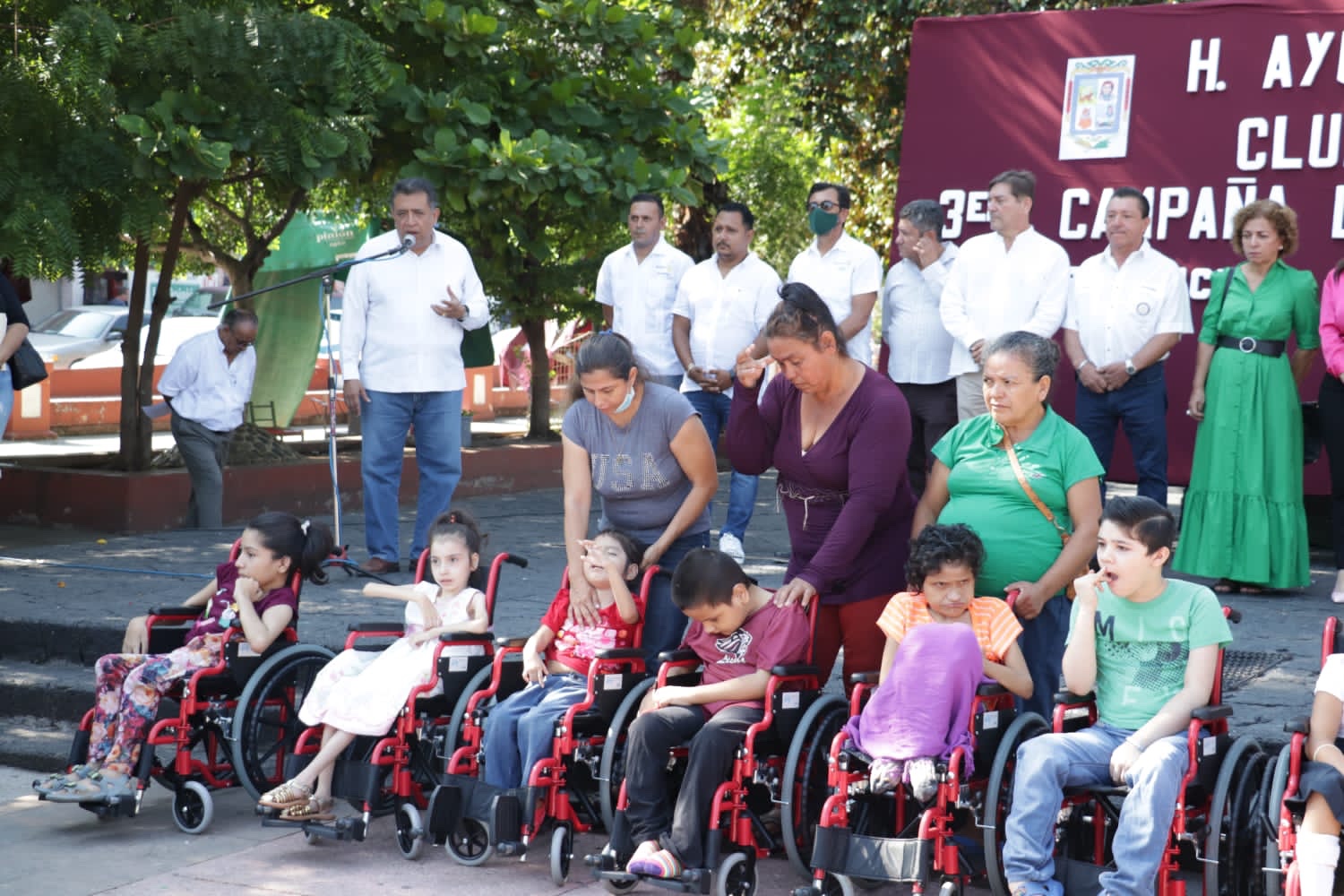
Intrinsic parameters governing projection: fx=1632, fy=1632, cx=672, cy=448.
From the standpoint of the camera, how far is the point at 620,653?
5.11 meters

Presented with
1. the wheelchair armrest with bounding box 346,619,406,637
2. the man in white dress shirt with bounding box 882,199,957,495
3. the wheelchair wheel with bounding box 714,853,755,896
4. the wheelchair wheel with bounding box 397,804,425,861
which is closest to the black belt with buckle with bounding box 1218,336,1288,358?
the man in white dress shirt with bounding box 882,199,957,495

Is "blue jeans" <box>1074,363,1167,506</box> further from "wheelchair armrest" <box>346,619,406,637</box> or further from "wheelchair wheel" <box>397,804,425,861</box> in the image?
"wheelchair wheel" <box>397,804,425,861</box>

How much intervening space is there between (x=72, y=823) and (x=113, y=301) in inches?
1111

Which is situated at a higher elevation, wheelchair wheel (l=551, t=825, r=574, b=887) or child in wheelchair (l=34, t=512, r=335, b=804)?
child in wheelchair (l=34, t=512, r=335, b=804)

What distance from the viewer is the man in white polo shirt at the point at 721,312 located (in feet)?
27.7

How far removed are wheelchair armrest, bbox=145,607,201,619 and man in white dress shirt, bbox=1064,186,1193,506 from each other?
4.07 metres

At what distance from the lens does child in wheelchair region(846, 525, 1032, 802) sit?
4.43m

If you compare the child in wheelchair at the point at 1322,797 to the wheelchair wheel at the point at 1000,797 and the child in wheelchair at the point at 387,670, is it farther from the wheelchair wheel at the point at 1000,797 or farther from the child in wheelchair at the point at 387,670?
the child in wheelchair at the point at 387,670

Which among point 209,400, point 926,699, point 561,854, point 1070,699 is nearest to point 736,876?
point 561,854

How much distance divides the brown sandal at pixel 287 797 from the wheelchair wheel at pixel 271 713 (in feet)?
0.89

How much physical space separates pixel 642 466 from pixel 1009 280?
273 centimetres

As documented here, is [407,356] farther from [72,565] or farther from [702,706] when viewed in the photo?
[702,706]

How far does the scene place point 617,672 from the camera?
5.15m

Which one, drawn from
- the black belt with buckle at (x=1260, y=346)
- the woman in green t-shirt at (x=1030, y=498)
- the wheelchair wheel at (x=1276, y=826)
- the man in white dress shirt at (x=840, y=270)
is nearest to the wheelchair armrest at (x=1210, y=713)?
the wheelchair wheel at (x=1276, y=826)
